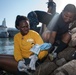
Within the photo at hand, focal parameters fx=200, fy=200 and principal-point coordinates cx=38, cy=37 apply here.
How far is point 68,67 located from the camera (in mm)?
5098

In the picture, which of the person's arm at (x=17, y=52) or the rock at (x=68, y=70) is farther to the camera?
the person's arm at (x=17, y=52)

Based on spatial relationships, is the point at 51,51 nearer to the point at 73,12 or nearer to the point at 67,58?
the point at 67,58

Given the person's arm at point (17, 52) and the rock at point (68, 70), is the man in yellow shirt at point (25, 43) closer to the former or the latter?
the person's arm at point (17, 52)

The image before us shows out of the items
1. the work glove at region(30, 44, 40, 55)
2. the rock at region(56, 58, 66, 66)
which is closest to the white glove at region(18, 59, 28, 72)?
the work glove at region(30, 44, 40, 55)

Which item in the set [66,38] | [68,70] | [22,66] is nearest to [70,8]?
[66,38]

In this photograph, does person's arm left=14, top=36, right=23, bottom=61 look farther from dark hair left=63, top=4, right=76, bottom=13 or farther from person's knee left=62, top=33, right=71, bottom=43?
dark hair left=63, top=4, right=76, bottom=13

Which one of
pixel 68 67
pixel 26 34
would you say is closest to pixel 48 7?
pixel 26 34

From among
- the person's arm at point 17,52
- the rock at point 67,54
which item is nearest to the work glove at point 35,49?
the person's arm at point 17,52

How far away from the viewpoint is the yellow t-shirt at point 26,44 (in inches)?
219

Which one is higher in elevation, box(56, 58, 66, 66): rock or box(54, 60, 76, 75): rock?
box(54, 60, 76, 75): rock

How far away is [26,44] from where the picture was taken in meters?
5.59

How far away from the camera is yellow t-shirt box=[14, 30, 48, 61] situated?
5559 millimetres

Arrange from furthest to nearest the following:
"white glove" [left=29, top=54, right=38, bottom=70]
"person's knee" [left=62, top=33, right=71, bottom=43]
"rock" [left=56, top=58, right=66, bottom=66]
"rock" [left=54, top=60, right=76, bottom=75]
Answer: "person's knee" [left=62, top=33, right=71, bottom=43], "rock" [left=56, top=58, right=66, bottom=66], "white glove" [left=29, top=54, right=38, bottom=70], "rock" [left=54, top=60, right=76, bottom=75]

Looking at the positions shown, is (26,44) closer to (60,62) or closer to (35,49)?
(35,49)
